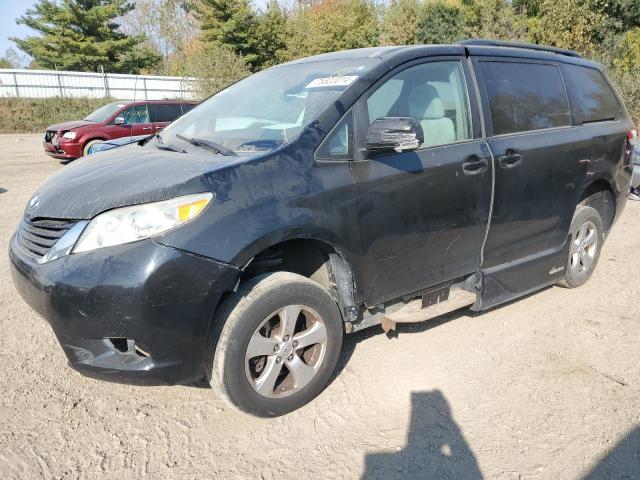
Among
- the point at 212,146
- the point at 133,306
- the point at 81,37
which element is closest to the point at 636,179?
the point at 212,146

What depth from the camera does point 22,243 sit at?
8.86ft

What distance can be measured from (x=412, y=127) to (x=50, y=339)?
8.87ft

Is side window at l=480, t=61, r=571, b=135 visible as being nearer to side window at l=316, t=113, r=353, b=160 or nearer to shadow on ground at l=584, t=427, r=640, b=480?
side window at l=316, t=113, r=353, b=160

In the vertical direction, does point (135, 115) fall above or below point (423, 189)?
below

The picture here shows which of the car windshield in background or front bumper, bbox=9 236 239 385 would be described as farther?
the car windshield in background

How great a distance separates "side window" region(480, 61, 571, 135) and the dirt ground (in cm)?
151

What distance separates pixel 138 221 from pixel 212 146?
78 cm

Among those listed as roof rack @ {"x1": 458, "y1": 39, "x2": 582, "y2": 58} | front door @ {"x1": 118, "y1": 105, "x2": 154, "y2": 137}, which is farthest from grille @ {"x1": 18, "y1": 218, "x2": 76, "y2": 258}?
front door @ {"x1": 118, "y1": 105, "x2": 154, "y2": 137}

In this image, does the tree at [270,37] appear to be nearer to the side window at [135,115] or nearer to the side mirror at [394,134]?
the side window at [135,115]

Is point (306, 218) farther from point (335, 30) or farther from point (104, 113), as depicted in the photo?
point (335, 30)

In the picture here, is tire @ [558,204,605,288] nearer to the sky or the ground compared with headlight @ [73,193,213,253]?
nearer to the ground

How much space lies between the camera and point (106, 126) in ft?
41.0

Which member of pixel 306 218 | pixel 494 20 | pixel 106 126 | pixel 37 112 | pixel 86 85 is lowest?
pixel 37 112

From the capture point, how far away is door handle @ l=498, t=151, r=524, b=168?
341 cm
